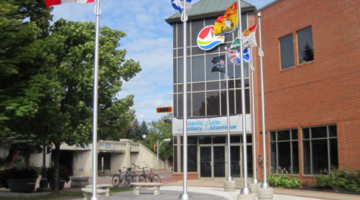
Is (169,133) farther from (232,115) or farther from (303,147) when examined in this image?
(303,147)

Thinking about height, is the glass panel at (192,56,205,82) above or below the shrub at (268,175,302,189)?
above

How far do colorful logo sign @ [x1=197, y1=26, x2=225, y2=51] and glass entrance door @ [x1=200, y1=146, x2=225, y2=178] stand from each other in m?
7.54

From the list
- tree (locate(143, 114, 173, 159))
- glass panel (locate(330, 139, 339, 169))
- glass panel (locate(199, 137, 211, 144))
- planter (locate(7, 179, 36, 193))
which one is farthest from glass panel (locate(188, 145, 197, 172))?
tree (locate(143, 114, 173, 159))

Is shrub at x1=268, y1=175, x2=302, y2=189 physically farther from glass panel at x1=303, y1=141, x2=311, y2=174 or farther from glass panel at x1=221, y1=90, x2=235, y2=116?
glass panel at x1=221, y1=90, x2=235, y2=116

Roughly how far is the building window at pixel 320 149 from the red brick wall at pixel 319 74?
403mm

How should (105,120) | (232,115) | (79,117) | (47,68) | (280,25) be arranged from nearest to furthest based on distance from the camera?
1. (47,68)
2. (79,117)
3. (105,120)
4. (280,25)
5. (232,115)

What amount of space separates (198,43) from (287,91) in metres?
8.51

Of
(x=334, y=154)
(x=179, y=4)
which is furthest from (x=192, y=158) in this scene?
(x=179, y=4)

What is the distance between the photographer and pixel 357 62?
18.5 meters

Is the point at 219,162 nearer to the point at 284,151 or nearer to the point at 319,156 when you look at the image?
the point at 284,151

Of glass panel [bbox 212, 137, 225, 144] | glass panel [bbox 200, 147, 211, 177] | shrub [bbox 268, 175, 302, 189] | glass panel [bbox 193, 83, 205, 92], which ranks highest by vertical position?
glass panel [bbox 193, 83, 205, 92]

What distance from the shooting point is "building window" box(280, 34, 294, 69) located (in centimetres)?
2312

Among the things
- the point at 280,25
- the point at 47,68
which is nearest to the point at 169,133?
the point at 280,25

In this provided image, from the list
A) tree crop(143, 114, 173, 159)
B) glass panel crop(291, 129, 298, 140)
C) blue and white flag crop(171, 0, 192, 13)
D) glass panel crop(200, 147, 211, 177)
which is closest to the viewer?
blue and white flag crop(171, 0, 192, 13)
